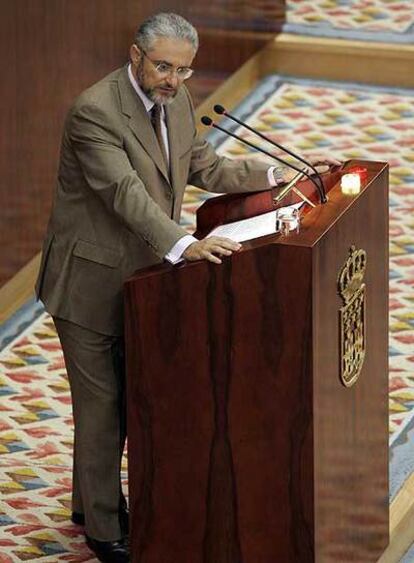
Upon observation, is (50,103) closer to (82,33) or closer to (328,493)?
(82,33)

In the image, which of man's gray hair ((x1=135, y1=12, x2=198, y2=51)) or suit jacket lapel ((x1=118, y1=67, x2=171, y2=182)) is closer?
man's gray hair ((x1=135, y1=12, x2=198, y2=51))

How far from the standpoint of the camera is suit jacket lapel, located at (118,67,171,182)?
4.73 m

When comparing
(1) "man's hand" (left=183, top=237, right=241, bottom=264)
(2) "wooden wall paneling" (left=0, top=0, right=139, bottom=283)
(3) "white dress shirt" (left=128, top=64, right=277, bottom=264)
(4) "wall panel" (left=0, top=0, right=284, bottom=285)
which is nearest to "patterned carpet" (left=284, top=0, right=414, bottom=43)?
(4) "wall panel" (left=0, top=0, right=284, bottom=285)

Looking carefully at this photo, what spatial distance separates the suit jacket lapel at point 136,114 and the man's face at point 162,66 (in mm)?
34

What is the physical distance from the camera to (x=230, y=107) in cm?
928

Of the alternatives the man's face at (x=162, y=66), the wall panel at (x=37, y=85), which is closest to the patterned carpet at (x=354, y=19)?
the wall panel at (x=37, y=85)

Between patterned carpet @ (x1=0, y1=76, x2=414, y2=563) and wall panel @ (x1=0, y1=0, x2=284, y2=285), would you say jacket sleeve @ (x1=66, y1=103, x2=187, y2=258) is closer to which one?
patterned carpet @ (x1=0, y1=76, x2=414, y2=563)

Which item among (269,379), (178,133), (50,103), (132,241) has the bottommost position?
(269,379)

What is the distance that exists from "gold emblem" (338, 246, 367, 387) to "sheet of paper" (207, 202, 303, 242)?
0.70 ft

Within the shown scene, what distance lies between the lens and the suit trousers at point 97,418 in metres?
5.00

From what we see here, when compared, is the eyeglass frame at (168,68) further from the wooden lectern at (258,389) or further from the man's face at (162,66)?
the wooden lectern at (258,389)

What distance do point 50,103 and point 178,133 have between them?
7.99 feet

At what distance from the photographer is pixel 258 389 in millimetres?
4531

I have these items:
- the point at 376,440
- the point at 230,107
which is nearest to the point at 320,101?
the point at 230,107
